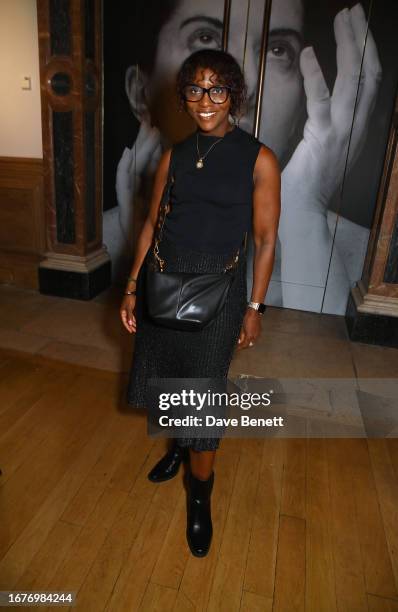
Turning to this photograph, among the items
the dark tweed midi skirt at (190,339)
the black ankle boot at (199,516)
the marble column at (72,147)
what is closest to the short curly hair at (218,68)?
the dark tweed midi skirt at (190,339)

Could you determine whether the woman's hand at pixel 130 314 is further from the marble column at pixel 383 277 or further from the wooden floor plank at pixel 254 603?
the marble column at pixel 383 277

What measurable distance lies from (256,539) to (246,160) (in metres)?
1.29

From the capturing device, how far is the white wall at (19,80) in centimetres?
338

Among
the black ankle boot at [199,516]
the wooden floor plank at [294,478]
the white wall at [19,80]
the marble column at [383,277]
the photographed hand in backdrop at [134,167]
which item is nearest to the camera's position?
the black ankle boot at [199,516]

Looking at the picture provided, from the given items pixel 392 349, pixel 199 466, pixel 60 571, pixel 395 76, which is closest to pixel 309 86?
pixel 395 76

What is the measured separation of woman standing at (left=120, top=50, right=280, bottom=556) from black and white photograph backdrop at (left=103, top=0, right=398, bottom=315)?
210cm

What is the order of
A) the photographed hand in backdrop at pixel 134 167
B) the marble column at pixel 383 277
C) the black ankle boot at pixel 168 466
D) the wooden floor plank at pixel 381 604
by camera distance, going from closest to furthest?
the wooden floor plank at pixel 381 604
the black ankle boot at pixel 168 466
the marble column at pixel 383 277
the photographed hand in backdrop at pixel 134 167

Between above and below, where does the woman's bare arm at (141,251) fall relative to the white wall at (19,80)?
below

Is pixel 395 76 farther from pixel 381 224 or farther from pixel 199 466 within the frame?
pixel 199 466

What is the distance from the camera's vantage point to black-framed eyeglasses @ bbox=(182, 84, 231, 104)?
53.2 inches

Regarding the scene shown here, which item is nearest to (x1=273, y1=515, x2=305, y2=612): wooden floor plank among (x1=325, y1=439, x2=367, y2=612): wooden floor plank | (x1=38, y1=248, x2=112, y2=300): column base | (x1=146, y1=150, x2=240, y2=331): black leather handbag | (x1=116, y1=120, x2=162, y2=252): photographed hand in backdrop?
(x1=325, y1=439, x2=367, y2=612): wooden floor plank

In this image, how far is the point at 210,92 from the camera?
1352mm

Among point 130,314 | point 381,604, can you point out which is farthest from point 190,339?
point 381,604

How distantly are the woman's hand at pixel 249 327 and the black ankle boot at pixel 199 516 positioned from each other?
1.73ft
